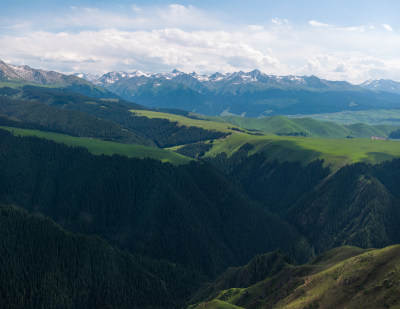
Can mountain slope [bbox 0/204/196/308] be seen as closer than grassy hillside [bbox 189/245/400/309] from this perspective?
No

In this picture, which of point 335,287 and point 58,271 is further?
point 58,271

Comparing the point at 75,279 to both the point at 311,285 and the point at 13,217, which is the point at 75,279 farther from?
the point at 311,285

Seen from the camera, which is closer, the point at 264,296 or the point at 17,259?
the point at 264,296

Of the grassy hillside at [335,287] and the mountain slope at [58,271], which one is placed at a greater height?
the grassy hillside at [335,287]

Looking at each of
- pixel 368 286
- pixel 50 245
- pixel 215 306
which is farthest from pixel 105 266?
pixel 368 286

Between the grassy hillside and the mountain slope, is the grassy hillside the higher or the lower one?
the higher one

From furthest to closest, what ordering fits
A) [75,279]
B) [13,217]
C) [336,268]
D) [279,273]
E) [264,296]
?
[13,217]
[75,279]
[279,273]
[264,296]
[336,268]

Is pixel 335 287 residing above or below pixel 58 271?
above

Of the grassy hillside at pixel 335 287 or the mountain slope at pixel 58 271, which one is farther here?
the mountain slope at pixel 58 271
